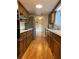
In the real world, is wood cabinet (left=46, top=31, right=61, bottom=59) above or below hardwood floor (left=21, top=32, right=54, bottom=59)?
above

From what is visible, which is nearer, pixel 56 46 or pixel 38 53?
pixel 56 46

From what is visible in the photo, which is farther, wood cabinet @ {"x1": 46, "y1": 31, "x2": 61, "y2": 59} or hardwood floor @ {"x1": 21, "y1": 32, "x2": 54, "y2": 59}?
hardwood floor @ {"x1": 21, "y1": 32, "x2": 54, "y2": 59}

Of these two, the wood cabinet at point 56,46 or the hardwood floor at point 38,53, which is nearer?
the wood cabinet at point 56,46

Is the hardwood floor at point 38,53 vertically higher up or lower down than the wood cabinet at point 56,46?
lower down

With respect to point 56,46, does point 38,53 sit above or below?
below
